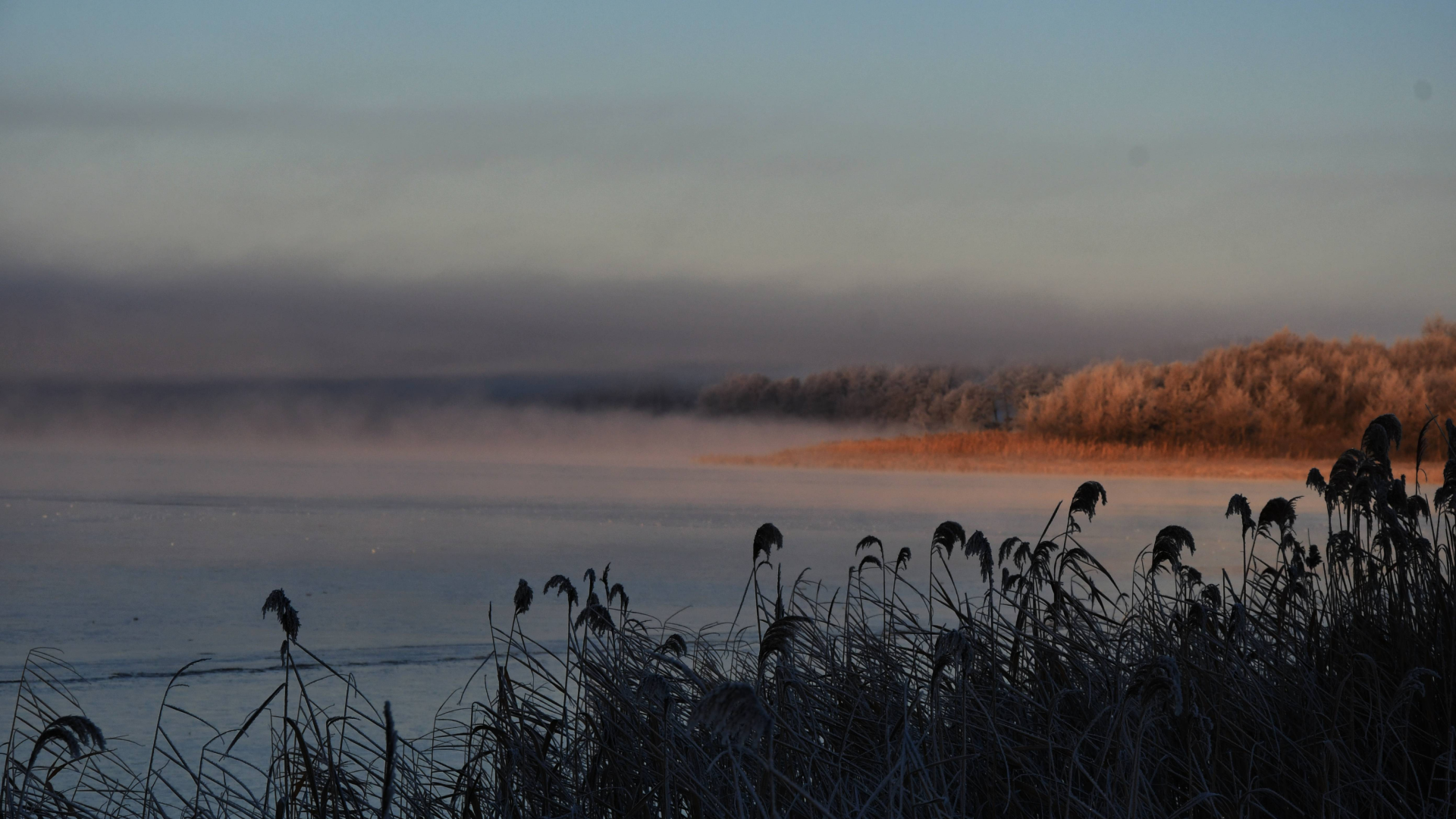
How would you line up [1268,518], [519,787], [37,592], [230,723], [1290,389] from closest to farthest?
[519,787] < [1268,518] < [230,723] < [37,592] < [1290,389]

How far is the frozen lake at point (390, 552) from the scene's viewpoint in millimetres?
6355

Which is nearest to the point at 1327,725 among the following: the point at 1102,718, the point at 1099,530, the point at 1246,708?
the point at 1246,708

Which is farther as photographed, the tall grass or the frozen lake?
the frozen lake

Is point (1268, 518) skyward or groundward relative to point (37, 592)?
skyward

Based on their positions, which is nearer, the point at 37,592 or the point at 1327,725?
the point at 1327,725

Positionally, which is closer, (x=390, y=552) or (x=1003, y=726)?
(x=1003, y=726)

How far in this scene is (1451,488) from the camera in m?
3.16

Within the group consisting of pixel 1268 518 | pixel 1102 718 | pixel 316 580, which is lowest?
pixel 316 580

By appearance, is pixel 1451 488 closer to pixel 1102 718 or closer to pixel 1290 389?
pixel 1102 718

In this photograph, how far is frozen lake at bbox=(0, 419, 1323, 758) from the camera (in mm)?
6355

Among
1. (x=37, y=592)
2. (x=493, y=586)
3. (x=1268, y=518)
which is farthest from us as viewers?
(x=493, y=586)

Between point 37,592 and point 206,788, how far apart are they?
6.85 meters

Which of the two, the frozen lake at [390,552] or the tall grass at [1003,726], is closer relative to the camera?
the tall grass at [1003,726]

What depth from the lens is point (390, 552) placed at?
1131 cm
